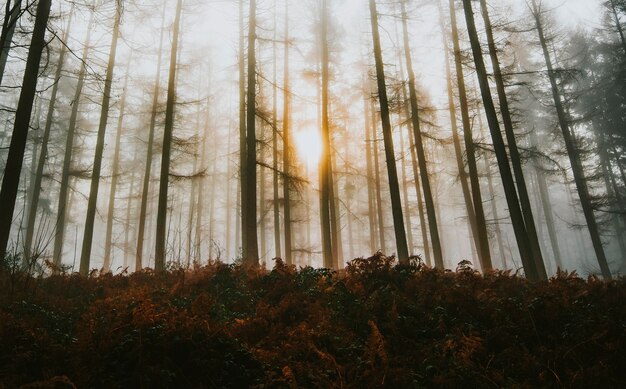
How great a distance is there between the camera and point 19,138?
7.63 metres

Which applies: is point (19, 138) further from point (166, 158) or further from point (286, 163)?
point (286, 163)

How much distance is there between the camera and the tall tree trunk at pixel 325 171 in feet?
45.7

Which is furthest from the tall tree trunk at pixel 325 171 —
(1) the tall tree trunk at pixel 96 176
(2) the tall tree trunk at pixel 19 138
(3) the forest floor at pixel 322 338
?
(2) the tall tree trunk at pixel 19 138

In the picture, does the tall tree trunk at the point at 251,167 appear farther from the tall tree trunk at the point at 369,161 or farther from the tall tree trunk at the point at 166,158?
the tall tree trunk at the point at 369,161

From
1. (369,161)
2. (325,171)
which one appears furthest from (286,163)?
(369,161)

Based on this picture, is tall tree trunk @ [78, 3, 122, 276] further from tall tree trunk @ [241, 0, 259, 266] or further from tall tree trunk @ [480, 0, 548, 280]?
tall tree trunk @ [480, 0, 548, 280]

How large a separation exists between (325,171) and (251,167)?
3760mm

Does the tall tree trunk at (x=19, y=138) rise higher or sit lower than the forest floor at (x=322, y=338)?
higher

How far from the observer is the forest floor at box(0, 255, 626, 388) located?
11.2 ft

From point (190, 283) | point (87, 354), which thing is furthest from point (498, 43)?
point (87, 354)

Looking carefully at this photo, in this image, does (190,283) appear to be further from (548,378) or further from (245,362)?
(548,378)

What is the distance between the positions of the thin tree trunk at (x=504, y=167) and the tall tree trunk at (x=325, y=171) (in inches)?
241

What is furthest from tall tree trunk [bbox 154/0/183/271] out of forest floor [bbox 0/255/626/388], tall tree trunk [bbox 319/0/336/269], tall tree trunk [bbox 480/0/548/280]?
tall tree trunk [bbox 480/0/548/280]

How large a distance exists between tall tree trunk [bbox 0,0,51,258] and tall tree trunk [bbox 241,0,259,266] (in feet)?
19.0
